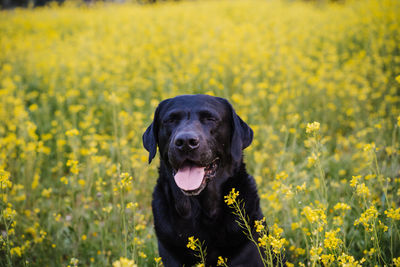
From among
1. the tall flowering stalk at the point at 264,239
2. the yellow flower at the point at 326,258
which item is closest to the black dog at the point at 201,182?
the tall flowering stalk at the point at 264,239

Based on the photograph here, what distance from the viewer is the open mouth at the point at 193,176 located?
209 cm

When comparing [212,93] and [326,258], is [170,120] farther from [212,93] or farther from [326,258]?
[212,93]

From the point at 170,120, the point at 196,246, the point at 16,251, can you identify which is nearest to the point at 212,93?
the point at 170,120

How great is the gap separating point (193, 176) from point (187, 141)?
0.78 ft

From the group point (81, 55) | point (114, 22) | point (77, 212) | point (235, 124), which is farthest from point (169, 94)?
point (114, 22)

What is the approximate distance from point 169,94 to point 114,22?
674cm

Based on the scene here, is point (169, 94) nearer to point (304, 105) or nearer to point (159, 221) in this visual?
point (304, 105)

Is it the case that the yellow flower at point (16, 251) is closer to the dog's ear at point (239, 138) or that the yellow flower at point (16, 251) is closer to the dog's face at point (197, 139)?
the dog's face at point (197, 139)

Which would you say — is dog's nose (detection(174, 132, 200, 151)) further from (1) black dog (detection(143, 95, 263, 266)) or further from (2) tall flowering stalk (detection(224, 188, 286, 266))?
(2) tall flowering stalk (detection(224, 188, 286, 266))

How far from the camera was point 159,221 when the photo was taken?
230cm

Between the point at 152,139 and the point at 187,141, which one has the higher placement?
the point at 187,141

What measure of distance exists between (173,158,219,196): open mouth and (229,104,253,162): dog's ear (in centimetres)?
14

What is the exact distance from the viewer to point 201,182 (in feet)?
7.00

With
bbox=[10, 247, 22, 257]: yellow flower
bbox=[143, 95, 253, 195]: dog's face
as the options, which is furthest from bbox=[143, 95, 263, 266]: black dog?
bbox=[10, 247, 22, 257]: yellow flower
